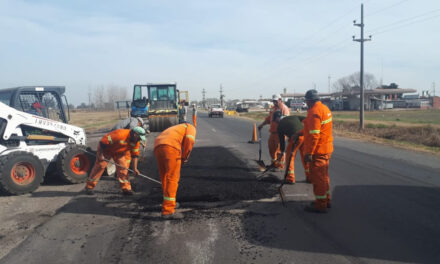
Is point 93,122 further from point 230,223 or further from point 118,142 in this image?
point 230,223

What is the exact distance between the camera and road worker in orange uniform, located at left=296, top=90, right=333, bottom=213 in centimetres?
523

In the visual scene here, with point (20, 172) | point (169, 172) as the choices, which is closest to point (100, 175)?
point (20, 172)

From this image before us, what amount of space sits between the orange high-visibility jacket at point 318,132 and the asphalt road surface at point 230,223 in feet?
3.25

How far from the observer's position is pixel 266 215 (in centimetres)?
515

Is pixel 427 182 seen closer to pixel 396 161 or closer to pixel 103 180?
pixel 396 161

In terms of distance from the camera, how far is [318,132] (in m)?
5.30

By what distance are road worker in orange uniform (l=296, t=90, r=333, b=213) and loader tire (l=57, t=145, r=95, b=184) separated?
4991mm

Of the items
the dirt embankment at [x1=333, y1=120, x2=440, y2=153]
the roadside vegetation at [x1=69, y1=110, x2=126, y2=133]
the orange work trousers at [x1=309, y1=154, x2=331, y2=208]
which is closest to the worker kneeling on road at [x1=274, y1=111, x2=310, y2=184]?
the orange work trousers at [x1=309, y1=154, x2=331, y2=208]

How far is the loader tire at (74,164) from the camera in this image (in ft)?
23.9

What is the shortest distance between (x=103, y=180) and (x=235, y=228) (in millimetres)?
4273

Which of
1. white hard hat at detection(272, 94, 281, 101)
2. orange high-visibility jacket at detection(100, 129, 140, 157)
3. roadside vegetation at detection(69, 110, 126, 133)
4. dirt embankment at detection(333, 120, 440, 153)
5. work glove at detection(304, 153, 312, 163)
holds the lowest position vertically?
dirt embankment at detection(333, 120, 440, 153)

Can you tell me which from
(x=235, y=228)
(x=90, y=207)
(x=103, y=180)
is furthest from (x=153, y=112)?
(x=235, y=228)

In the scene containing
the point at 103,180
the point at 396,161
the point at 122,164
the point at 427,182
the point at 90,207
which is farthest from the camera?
the point at 396,161

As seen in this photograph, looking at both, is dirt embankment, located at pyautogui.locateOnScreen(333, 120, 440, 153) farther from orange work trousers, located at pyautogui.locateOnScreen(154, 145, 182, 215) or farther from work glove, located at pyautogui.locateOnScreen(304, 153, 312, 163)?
orange work trousers, located at pyautogui.locateOnScreen(154, 145, 182, 215)
